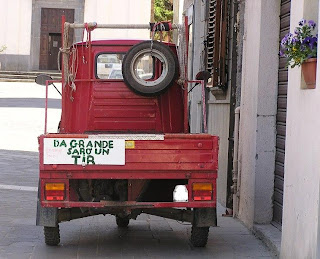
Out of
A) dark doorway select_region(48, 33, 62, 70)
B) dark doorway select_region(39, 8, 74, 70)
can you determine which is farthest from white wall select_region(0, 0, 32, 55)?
dark doorway select_region(48, 33, 62, 70)

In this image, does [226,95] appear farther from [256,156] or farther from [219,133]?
[256,156]

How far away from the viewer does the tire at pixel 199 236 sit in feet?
31.9

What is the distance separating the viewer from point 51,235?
970 cm

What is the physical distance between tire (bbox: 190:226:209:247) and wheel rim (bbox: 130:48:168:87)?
5.14 ft

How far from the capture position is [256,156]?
11.0 meters

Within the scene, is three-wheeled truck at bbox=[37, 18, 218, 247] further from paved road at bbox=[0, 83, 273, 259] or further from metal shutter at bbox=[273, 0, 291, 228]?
metal shutter at bbox=[273, 0, 291, 228]

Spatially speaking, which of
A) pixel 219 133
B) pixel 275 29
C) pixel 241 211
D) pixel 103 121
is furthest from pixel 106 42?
pixel 219 133

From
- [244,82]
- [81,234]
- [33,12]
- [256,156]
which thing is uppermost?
[33,12]

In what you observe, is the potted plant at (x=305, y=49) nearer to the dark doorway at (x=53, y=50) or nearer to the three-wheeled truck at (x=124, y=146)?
the three-wheeled truck at (x=124, y=146)

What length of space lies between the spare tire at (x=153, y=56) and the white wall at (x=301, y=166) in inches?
64.2

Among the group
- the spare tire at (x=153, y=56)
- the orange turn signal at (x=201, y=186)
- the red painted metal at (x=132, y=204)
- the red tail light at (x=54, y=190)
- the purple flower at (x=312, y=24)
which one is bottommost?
the red painted metal at (x=132, y=204)

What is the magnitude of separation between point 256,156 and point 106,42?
2.13 m

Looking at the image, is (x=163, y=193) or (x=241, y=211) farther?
(x=241, y=211)

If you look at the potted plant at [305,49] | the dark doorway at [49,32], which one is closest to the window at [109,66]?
the potted plant at [305,49]
